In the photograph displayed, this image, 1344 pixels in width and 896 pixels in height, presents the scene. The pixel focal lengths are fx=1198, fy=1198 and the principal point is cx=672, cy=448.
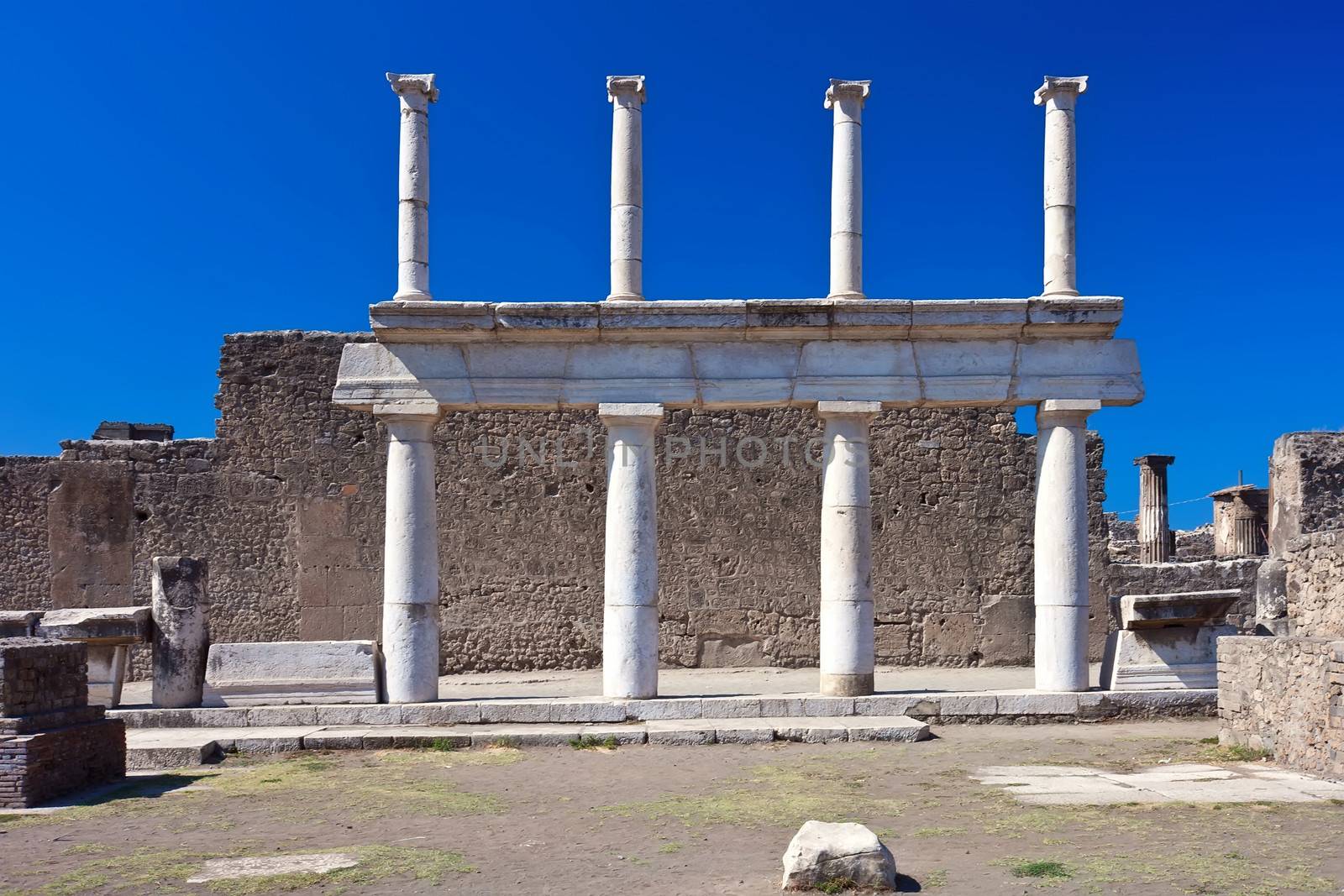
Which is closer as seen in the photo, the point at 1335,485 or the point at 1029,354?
the point at 1029,354

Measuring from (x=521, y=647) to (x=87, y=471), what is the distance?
21.2 feet

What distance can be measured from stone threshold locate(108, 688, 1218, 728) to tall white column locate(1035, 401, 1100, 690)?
11.9 inches

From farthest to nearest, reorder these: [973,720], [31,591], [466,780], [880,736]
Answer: [31,591] → [973,720] → [880,736] → [466,780]

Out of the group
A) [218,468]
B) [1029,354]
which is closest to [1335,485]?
[1029,354]

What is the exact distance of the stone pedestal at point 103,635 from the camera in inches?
455

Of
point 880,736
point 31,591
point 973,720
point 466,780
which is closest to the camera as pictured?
point 466,780

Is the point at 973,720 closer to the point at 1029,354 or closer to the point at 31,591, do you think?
the point at 1029,354

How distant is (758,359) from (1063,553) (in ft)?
11.8

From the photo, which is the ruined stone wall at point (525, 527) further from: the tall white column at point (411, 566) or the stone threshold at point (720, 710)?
the stone threshold at point (720, 710)

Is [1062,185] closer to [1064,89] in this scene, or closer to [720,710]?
[1064,89]

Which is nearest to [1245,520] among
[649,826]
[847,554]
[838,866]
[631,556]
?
[847,554]

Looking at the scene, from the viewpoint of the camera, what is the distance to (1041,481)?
480 inches

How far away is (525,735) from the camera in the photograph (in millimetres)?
10781

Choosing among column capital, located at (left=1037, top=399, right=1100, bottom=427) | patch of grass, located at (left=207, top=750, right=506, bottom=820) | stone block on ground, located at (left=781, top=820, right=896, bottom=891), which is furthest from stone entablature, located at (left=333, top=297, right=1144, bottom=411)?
stone block on ground, located at (left=781, top=820, right=896, bottom=891)
